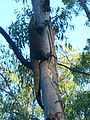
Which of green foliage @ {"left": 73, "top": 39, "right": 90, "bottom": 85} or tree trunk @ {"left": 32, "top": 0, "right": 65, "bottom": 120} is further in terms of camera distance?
green foliage @ {"left": 73, "top": 39, "right": 90, "bottom": 85}

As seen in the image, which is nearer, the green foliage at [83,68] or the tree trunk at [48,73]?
the tree trunk at [48,73]

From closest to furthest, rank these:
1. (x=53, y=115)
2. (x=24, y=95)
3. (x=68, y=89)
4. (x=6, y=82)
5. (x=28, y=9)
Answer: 1. (x=53, y=115)
2. (x=28, y=9)
3. (x=6, y=82)
4. (x=24, y=95)
5. (x=68, y=89)

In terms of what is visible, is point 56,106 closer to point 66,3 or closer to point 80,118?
point 80,118

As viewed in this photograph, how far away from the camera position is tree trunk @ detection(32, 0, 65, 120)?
221cm

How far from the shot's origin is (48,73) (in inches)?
93.4

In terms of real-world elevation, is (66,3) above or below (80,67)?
above

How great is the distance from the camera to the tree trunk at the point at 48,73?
87.0 inches

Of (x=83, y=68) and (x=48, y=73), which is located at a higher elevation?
(x=83, y=68)

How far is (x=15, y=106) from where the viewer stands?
8844mm

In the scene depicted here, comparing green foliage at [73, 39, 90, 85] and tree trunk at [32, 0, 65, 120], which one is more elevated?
green foliage at [73, 39, 90, 85]

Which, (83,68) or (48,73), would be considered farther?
(83,68)

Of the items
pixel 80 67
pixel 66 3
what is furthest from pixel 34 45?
pixel 66 3

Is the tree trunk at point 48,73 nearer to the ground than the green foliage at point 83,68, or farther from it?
nearer to the ground

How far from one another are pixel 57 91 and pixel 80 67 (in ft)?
17.8
